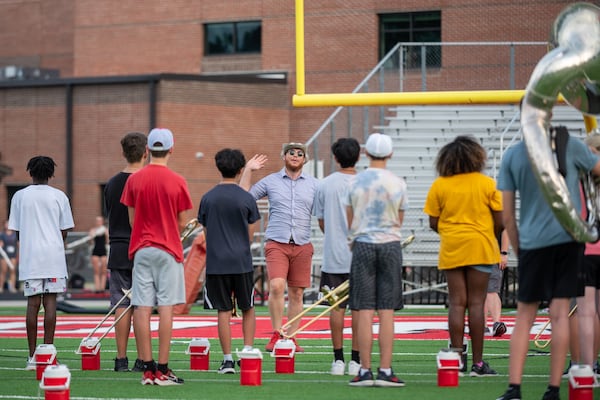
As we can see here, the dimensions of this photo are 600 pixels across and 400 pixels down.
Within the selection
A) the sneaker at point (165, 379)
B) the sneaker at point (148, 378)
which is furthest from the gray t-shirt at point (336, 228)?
the sneaker at point (148, 378)

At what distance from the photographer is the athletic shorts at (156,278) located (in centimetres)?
A: 981

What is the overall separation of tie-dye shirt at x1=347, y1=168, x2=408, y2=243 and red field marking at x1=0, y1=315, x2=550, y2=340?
4677 mm

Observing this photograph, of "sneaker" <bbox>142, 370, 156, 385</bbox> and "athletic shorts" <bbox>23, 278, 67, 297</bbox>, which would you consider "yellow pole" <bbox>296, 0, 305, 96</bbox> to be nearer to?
"athletic shorts" <bbox>23, 278, 67, 297</bbox>

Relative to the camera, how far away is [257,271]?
2427 centimetres

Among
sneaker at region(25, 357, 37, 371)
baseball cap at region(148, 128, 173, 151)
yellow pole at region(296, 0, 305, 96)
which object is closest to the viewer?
baseball cap at region(148, 128, 173, 151)

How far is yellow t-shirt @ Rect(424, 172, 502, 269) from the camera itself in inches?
396

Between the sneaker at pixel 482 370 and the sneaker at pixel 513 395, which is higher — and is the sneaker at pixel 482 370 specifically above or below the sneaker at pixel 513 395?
below

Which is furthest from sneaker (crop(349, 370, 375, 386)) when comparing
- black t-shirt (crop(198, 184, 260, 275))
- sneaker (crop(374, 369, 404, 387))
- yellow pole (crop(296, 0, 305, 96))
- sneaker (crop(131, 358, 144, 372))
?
yellow pole (crop(296, 0, 305, 96))

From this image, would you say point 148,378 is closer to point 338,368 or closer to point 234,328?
point 338,368

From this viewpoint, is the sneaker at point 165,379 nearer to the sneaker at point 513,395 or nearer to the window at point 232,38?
the sneaker at point 513,395

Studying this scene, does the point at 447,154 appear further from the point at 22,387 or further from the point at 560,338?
the point at 22,387

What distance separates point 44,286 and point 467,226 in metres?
Answer: 3.81

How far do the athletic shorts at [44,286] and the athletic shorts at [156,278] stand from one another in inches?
62.5

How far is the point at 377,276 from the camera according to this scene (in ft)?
31.1
